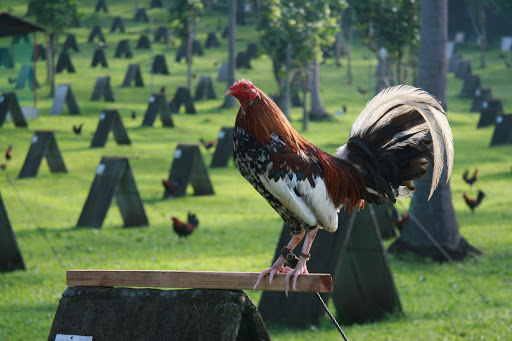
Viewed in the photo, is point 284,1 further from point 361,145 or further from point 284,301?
point 361,145

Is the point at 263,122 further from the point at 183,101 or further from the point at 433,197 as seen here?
the point at 183,101

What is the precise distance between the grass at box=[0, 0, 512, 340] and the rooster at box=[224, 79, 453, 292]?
3.82 metres

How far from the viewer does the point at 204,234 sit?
14.3 m

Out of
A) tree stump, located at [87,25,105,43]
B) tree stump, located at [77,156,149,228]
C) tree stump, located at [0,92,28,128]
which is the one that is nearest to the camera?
tree stump, located at [77,156,149,228]

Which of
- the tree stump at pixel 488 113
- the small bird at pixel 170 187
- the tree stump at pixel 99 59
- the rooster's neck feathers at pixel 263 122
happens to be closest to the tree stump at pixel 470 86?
the tree stump at pixel 488 113

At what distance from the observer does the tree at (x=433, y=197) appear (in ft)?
38.8

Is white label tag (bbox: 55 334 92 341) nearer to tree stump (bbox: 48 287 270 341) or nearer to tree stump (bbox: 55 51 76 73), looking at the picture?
tree stump (bbox: 48 287 270 341)

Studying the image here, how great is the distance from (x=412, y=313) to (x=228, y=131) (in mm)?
13243

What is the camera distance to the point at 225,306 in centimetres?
453

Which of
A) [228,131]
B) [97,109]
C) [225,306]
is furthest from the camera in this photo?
[97,109]

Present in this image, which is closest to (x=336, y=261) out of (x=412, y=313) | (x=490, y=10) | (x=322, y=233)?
(x=322, y=233)

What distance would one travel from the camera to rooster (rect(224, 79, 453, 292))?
14.6ft

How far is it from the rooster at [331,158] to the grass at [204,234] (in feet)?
12.5

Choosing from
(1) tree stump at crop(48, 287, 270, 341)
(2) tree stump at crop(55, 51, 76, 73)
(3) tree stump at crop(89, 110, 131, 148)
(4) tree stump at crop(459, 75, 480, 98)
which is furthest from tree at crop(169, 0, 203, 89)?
(1) tree stump at crop(48, 287, 270, 341)
